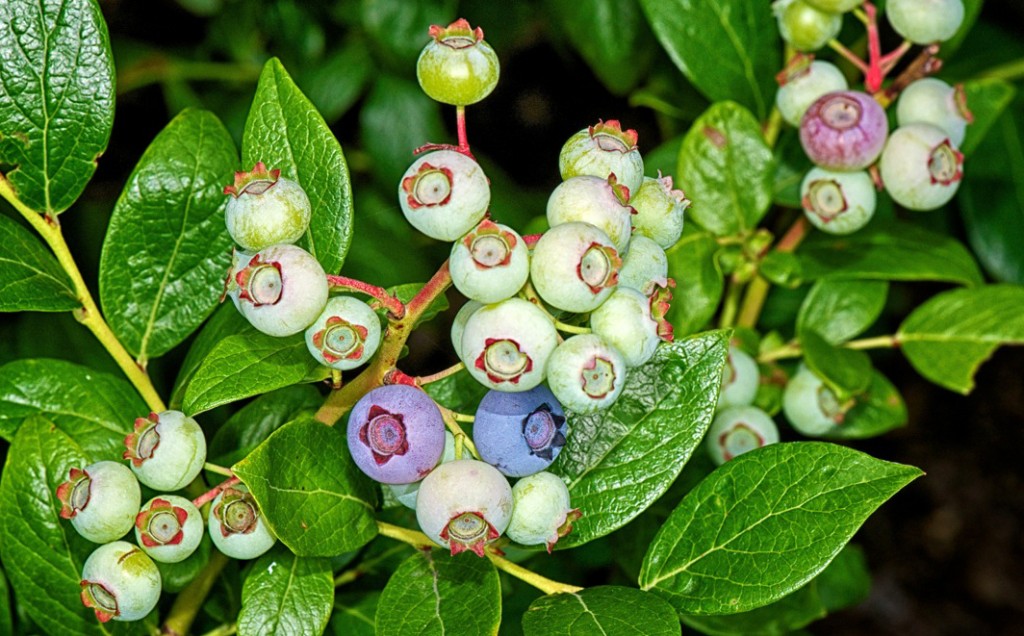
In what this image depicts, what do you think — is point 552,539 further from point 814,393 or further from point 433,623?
point 814,393

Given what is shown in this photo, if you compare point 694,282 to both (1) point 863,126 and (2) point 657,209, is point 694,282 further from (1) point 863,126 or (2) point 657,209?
(2) point 657,209

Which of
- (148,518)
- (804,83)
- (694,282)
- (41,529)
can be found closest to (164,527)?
(148,518)

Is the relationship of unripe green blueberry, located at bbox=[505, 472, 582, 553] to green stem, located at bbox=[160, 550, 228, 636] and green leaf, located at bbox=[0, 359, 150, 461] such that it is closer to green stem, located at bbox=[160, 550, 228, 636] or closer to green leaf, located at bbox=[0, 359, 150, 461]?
green stem, located at bbox=[160, 550, 228, 636]

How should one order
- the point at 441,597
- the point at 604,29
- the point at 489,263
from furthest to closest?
the point at 604,29, the point at 441,597, the point at 489,263

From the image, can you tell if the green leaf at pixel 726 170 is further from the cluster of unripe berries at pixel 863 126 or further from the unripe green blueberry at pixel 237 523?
the unripe green blueberry at pixel 237 523

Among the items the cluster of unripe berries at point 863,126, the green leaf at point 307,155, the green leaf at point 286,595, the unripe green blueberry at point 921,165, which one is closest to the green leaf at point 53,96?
the green leaf at point 307,155

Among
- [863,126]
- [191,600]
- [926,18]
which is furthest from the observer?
[926,18]
